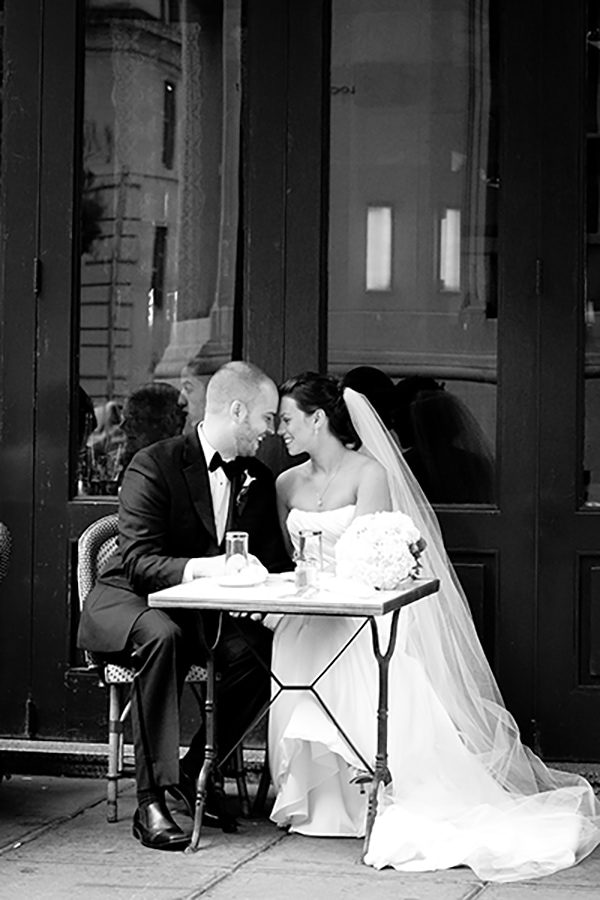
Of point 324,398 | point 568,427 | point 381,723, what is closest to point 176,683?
point 381,723

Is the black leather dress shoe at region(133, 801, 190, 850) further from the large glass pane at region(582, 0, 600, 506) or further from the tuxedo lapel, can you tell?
the large glass pane at region(582, 0, 600, 506)

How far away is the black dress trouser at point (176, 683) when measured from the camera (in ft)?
17.8

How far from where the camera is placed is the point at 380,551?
531 centimetres

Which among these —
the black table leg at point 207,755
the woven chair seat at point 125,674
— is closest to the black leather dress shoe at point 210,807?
the black table leg at point 207,755

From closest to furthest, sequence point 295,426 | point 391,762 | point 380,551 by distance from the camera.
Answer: point 380,551, point 391,762, point 295,426

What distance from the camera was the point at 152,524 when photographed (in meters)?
5.79

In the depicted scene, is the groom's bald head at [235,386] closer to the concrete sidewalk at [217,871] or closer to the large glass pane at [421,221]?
the large glass pane at [421,221]

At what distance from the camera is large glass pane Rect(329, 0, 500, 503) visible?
254 inches

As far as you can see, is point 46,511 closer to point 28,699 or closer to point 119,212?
point 28,699

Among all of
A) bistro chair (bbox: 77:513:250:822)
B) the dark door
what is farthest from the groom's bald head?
the dark door

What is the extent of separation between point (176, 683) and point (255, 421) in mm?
1040

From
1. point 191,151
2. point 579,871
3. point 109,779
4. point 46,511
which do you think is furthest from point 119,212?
point 579,871

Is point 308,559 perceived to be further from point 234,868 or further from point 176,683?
point 234,868

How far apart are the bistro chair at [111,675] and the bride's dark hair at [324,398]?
0.86m
